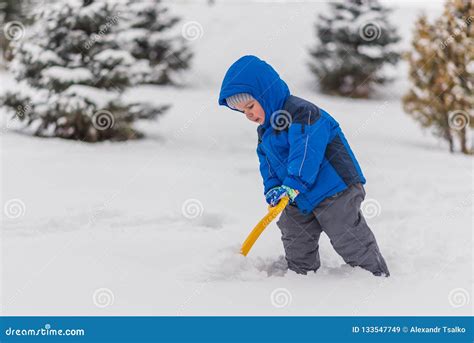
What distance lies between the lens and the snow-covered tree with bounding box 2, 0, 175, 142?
659 centimetres

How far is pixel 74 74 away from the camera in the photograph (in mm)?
6648

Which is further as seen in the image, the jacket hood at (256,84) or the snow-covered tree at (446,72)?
the snow-covered tree at (446,72)

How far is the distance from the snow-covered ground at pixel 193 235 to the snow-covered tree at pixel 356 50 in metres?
6.70

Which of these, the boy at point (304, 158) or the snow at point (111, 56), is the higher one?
the boy at point (304, 158)

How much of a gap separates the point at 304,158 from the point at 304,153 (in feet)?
0.08

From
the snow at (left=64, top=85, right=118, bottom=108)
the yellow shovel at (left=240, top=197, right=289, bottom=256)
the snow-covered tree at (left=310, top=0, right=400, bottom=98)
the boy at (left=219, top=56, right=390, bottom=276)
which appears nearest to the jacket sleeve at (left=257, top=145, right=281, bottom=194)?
the boy at (left=219, top=56, right=390, bottom=276)

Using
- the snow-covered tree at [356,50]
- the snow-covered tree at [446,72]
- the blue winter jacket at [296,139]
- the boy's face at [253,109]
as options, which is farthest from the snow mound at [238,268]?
the snow-covered tree at [356,50]

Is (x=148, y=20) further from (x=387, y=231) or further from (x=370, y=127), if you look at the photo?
(x=387, y=231)

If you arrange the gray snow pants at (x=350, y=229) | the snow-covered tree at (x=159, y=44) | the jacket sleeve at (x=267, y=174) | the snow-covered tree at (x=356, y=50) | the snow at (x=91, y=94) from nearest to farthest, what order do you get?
the gray snow pants at (x=350, y=229) < the jacket sleeve at (x=267, y=174) < the snow at (x=91, y=94) < the snow-covered tree at (x=159, y=44) < the snow-covered tree at (x=356, y=50)

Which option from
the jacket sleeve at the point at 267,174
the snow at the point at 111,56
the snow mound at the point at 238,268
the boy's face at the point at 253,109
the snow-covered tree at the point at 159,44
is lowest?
the snow-covered tree at the point at 159,44

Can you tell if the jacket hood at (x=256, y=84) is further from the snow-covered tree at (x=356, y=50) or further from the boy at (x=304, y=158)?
the snow-covered tree at (x=356, y=50)

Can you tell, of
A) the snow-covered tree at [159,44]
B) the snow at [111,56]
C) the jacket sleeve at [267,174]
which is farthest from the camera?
the snow-covered tree at [159,44]

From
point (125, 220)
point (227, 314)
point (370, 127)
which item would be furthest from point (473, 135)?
point (227, 314)

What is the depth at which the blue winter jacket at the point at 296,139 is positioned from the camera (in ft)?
8.61
